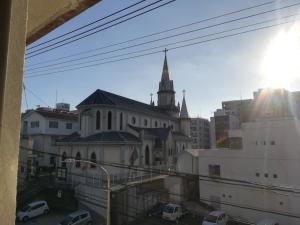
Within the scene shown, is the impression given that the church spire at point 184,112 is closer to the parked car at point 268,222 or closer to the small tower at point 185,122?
the small tower at point 185,122

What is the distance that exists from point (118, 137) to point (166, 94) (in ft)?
79.8

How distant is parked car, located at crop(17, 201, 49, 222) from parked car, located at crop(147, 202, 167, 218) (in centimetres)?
1067

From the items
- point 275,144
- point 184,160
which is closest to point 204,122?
point 184,160

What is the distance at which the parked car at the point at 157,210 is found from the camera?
91.4ft

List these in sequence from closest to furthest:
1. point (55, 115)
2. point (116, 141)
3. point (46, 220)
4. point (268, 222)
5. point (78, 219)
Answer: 1. point (268, 222)
2. point (78, 219)
3. point (46, 220)
4. point (116, 141)
5. point (55, 115)

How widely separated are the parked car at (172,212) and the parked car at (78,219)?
7082 mm

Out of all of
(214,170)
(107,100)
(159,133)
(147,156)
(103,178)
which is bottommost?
(103,178)

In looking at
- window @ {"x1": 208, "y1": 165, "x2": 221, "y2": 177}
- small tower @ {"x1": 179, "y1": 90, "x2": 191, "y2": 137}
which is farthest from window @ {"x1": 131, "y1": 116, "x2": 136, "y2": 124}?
window @ {"x1": 208, "y1": 165, "x2": 221, "y2": 177}

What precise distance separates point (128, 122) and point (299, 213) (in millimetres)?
26682

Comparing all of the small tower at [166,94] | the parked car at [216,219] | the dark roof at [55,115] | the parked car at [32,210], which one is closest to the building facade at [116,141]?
the parked car at [32,210]

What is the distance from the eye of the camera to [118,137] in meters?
37.3

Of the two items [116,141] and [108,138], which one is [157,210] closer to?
[116,141]

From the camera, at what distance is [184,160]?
112ft

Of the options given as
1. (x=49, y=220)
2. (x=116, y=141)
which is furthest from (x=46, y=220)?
(x=116, y=141)
